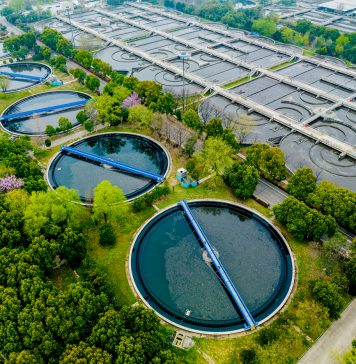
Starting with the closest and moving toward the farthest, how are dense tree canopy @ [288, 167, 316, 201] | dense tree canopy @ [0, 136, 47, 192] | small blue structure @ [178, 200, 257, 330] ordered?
1. small blue structure @ [178, 200, 257, 330]
2. dense tree canopy @ [288, 167, 316, 201]
3. dense tree canopy @ [0, 136, 47, 192]

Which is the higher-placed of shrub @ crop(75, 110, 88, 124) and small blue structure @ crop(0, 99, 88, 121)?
shrub @ crop(75, 110, 88, 124)

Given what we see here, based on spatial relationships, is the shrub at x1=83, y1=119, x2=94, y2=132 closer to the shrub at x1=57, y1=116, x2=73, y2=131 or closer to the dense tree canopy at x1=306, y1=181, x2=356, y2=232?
the shrub at x1=57, y1=116, x2=73, y2=131

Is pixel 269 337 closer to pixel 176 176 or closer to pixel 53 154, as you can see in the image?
pixel 176 176

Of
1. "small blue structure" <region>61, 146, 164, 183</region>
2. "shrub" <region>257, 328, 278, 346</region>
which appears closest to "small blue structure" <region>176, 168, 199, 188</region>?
"small blue structure" <region>61, 146, 164, 183</region>

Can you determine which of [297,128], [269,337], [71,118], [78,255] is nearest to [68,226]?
[78,255]

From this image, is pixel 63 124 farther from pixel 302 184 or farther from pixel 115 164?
pixel 302 184

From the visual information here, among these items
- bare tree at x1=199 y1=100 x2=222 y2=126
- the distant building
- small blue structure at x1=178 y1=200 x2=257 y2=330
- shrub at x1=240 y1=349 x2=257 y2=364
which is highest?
the distant building

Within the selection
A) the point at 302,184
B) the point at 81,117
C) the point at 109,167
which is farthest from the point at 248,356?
the point at 81,117

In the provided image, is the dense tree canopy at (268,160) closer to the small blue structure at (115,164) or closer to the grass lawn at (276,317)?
the grass lawn at (276,317)
